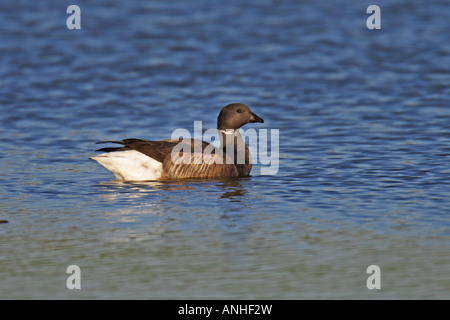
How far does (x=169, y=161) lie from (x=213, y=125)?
445 cm

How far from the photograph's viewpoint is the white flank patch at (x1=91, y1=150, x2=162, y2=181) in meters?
13.8

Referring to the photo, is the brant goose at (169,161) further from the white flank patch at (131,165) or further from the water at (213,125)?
the water at (213,125)

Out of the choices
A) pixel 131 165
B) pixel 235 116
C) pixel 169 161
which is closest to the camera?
pixel 131 165

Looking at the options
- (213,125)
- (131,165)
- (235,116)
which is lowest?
(131,165)

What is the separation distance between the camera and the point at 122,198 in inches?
497

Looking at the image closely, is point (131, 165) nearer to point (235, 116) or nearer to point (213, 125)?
point (235, 116)

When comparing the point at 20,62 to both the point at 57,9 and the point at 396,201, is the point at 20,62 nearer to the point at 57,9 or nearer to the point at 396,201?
the point at 57,9

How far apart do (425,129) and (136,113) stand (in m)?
6.54

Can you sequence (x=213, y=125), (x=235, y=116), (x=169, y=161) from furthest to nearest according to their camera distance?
(x=213, y=125)
(x=235, y=116)
(x=169, y=161)

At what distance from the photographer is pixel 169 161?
14.0 m

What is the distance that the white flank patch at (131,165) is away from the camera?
1384 centimetres

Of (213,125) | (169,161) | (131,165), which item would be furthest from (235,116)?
(213,125)

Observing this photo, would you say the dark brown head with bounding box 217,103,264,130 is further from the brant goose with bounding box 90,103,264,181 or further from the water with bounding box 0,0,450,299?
the water with bounding box 0,0,450,299

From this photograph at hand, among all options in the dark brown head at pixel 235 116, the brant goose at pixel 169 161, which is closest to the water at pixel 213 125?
the brant goose at pixel 169 161
